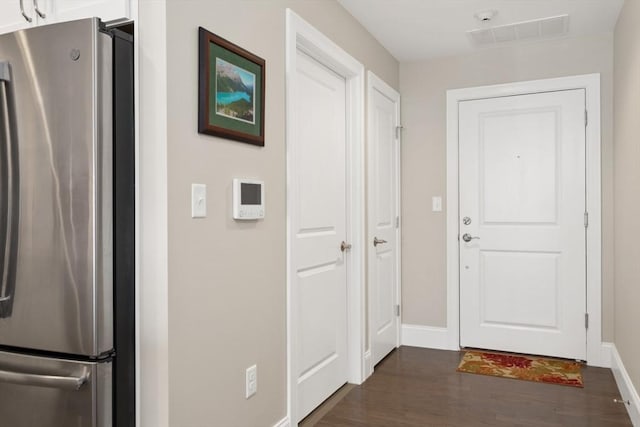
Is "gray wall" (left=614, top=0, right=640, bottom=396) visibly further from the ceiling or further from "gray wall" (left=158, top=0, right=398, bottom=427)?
"gray wall" (left=158, top=0, right=398, bottom=427)

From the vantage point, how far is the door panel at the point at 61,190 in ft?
5.12

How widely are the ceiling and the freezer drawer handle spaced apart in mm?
2459

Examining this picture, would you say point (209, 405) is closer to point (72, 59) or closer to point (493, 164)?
point (72, 59)

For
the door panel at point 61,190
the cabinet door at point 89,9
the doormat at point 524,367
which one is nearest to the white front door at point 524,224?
the doormat at point 524,367

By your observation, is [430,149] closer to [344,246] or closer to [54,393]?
[344,246]

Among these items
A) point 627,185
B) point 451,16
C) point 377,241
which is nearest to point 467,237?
point 377,241

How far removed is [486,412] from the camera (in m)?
2.79

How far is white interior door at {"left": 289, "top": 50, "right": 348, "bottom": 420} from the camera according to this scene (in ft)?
8.61

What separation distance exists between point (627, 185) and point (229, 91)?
238cm

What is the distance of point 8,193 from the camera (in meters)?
1.67

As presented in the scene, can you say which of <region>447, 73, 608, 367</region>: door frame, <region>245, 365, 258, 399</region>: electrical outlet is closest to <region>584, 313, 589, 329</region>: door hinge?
<region>447, 73, 608, 367</region>: door frame

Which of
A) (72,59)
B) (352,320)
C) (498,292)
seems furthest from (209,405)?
(498,292)

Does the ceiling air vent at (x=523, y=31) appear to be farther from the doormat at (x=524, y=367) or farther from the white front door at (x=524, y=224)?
the doormat at (x=524, y=367)

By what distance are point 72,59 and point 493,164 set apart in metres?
3.17
